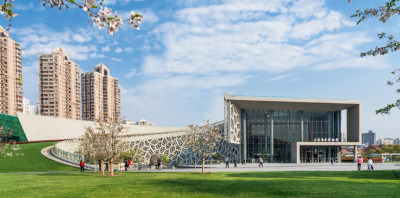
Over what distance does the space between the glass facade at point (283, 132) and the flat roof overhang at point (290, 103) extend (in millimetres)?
1698

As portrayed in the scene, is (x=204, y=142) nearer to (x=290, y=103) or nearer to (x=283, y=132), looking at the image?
(x=290, y=103)

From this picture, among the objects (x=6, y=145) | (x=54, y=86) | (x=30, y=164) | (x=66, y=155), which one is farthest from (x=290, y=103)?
(x=54, y=86)

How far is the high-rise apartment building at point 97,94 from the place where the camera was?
128125mm

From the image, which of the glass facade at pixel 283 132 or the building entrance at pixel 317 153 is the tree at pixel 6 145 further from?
the building entrance at pixel 317 153

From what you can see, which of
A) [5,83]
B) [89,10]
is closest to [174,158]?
[89,10]

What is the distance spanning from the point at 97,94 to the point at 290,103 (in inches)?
3734

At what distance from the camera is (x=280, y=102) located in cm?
5625

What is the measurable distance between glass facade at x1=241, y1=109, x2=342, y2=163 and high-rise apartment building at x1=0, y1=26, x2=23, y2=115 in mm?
72883

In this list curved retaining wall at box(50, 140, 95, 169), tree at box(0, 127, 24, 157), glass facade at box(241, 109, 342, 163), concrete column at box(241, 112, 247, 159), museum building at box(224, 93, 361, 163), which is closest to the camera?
tree at box(0, 127, 24, 157)

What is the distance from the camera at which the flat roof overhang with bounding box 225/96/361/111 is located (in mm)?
55231

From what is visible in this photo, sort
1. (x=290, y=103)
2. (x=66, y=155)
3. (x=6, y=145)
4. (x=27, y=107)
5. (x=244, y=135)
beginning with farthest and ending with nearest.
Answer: (x=27, y=107), (x=244, y=135), (x=290, y=103), (x=66, y=155), (x=6, y=145)

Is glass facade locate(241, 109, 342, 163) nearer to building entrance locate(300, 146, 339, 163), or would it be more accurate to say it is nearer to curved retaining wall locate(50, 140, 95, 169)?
building entrance locate(300, 146, 339, 163)

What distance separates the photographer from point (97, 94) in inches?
5108

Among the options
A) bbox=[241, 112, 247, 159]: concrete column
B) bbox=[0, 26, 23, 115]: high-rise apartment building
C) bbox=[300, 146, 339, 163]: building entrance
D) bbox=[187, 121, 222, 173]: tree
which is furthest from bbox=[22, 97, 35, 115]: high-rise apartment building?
bbox=[187, 121, 222, 173]: tree
